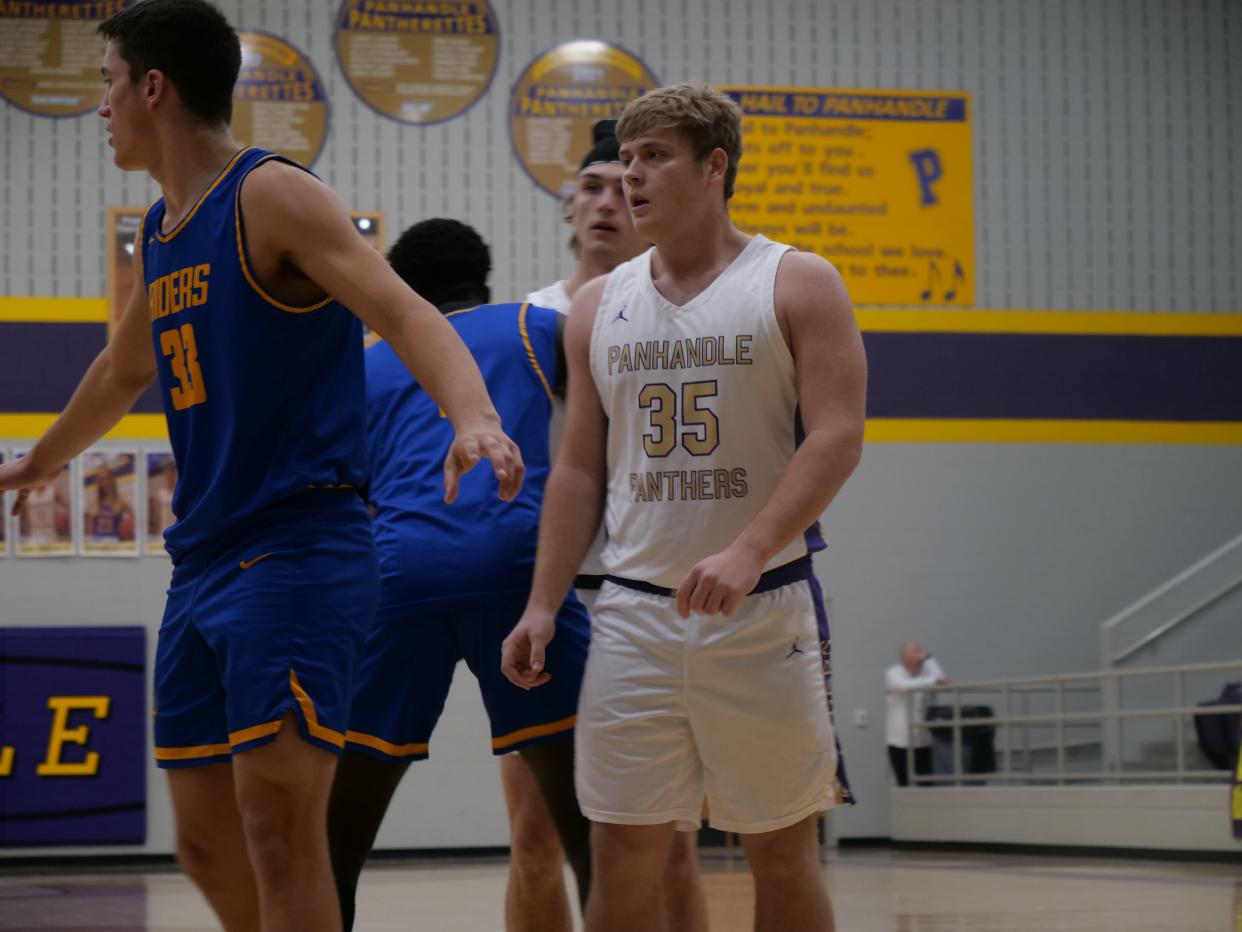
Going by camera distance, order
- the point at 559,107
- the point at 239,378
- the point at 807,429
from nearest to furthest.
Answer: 1. the point at 239,378
2. the point at 807,429
3. the point at 559,107

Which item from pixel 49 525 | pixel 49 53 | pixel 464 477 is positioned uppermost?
pixel 49 53

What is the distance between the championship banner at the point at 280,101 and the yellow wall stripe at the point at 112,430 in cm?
227

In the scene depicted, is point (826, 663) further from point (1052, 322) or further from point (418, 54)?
point (1052, 322)

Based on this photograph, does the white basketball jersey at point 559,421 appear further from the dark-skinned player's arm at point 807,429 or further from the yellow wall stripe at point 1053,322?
the yellow wall stripe at point 1053,322

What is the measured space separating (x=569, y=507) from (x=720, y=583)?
561 mm

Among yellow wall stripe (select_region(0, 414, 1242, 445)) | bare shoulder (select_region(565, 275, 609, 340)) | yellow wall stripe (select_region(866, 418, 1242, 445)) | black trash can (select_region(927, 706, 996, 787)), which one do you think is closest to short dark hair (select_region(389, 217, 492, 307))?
bare shoulder (select_region(565, 275, 609, 340))

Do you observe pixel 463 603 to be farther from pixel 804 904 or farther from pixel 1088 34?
pixel 1088 34

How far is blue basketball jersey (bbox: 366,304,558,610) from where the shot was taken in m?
3.55

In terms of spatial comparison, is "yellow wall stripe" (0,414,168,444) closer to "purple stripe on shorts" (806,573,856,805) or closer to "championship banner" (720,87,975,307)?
"championship banner" (720,87,975,307)

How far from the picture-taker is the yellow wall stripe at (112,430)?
41.1ft

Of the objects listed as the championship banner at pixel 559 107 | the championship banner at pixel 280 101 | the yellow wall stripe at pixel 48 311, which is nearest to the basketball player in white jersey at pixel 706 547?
the championship banner at pixel 280 101

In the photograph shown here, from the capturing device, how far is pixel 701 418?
3205 mm

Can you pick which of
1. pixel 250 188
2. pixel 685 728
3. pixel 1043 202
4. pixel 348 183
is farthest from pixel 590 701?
pixel 1043 202

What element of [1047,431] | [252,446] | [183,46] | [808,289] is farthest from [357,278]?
[1047,431]
